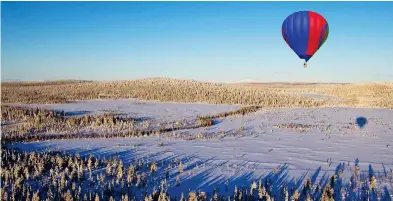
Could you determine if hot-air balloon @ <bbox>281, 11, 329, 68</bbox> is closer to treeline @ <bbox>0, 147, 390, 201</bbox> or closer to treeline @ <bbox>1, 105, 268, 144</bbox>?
treeline @ <bbox>1, 105, 268, 144</bbox>

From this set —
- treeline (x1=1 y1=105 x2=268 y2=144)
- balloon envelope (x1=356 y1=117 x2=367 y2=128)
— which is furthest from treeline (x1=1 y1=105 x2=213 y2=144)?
balloon envelope (x1=356 y1=117 x2=367 y2=128)

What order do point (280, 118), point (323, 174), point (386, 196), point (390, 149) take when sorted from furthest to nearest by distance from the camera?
1. point (280, 118)
2. point (390, 149)
3. point (323, 174)
4. point (386, 196)

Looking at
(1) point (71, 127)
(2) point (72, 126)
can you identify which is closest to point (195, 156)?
(1) point (71, 127)

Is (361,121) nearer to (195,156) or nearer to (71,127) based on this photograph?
(195,156)

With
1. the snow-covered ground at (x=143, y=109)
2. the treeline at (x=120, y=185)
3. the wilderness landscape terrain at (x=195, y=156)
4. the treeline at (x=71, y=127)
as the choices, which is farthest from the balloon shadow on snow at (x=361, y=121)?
the treeline at (x=120, y=185)

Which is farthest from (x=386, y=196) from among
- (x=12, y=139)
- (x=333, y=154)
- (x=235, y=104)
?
(x=235, y=104)

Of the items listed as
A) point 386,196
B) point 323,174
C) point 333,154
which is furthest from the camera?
point 333,154

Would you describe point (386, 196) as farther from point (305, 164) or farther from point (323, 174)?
point (305, 164)
